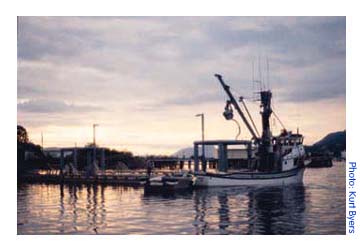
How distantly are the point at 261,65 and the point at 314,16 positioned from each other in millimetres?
3498

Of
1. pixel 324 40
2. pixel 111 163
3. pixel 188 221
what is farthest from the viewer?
pixel 111 163

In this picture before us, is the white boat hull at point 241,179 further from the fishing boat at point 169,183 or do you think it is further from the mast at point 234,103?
the mast at point 234,103

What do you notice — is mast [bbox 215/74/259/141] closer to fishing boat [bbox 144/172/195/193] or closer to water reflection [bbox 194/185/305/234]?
water reflection [bbox 194/185/305/234]

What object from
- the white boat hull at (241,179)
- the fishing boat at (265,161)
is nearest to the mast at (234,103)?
the fishing boat at (265,161)

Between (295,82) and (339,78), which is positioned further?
(295,82)

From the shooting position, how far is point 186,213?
15.5 metres

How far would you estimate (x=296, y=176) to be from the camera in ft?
91.8

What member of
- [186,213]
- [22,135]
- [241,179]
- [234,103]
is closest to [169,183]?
[241,179]

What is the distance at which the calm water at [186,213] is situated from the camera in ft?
41.0

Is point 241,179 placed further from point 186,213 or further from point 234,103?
point 186,213

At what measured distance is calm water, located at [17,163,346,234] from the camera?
41.0 feet
